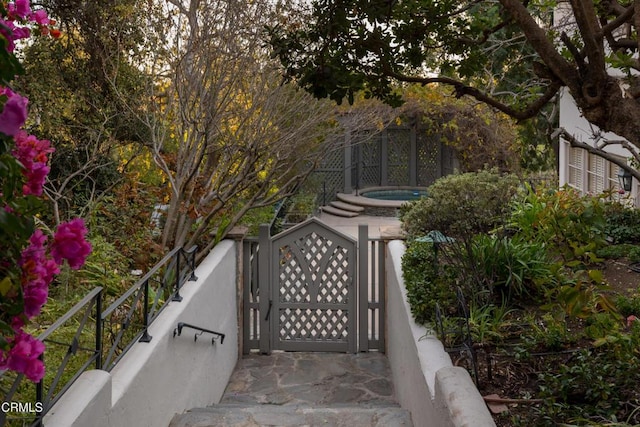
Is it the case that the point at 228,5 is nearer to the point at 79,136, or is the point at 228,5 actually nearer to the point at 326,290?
the point at 79,136

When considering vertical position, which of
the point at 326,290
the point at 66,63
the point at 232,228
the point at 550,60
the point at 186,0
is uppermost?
the point at 186,0

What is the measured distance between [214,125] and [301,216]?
768 centimetres

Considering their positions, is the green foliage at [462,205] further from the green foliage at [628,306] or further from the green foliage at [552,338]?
the green foliage at [552,338]

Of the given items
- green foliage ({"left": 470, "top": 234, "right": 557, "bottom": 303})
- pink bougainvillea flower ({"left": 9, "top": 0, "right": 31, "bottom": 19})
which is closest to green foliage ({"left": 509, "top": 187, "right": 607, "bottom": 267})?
green foliage ({"left": 470, "top": 234, "right": 557, "bottom": 303})

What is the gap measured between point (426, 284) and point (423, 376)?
144cm

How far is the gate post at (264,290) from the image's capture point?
930 centimetres

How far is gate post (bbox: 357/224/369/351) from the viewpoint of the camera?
9.26 meters

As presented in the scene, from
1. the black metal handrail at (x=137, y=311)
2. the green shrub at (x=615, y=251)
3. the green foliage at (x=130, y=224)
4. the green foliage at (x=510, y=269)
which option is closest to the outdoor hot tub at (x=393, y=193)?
the green foliage at (x=130, y=224)

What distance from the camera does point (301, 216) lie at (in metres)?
15.5

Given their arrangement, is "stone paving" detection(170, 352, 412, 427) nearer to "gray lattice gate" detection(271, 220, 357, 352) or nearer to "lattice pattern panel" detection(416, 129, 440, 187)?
"gray lattice gate" detection(271, 220, 357, 352)

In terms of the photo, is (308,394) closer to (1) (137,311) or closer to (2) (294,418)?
(2) (294,418)

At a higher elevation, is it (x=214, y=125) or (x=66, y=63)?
(x=66, y=63)

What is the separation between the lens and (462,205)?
9.49 metres

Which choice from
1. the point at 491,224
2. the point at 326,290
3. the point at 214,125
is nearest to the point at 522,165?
the point at 491,224
